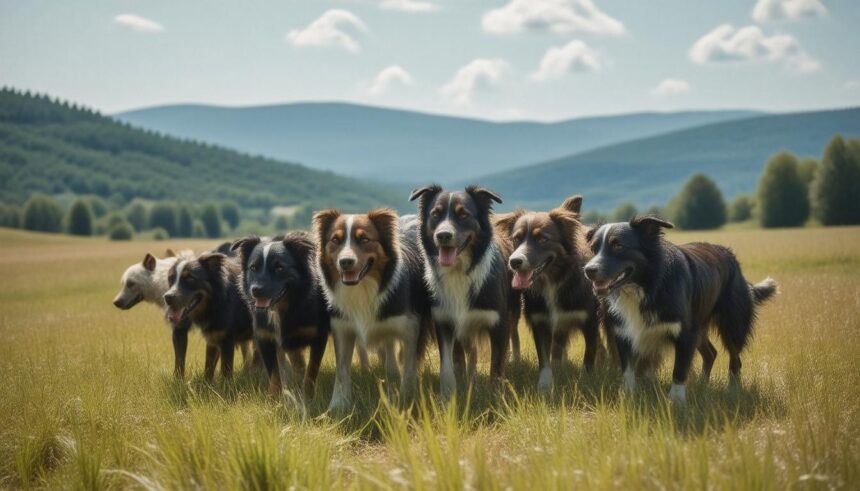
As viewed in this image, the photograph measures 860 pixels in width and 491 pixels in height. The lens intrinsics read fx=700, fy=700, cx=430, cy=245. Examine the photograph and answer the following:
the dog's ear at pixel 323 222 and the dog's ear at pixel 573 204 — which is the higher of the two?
the dog's ear at pixel 573 204

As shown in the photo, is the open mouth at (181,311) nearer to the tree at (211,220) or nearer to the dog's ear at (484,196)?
the dog's ear at (484,196)

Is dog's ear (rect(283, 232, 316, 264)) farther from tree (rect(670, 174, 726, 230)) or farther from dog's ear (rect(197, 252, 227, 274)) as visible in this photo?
tree (rect(670, 174, 726, 230))

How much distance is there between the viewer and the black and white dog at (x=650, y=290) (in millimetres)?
7098

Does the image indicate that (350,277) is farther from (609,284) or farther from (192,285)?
(192,285)

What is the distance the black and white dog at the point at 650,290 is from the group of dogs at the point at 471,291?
1 cm

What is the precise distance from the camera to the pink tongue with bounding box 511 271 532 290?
24.8 feet

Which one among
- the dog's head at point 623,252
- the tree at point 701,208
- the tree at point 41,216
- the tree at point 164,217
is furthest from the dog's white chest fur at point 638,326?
the tree at point 164,217

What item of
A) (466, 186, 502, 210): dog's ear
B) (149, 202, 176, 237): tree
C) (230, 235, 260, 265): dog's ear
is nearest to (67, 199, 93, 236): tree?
(149, 202, 176, 237): tree

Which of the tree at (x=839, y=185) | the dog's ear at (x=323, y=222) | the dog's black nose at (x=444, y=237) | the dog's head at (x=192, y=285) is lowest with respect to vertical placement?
the dog's head at (x=192, y=285)

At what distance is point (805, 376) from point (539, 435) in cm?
363

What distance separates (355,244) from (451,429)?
2901 mm

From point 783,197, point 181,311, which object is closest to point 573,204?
point 181,311

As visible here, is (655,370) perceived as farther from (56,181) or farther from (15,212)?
(56,181)

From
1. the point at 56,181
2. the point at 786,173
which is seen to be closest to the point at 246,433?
the point at 786,173
